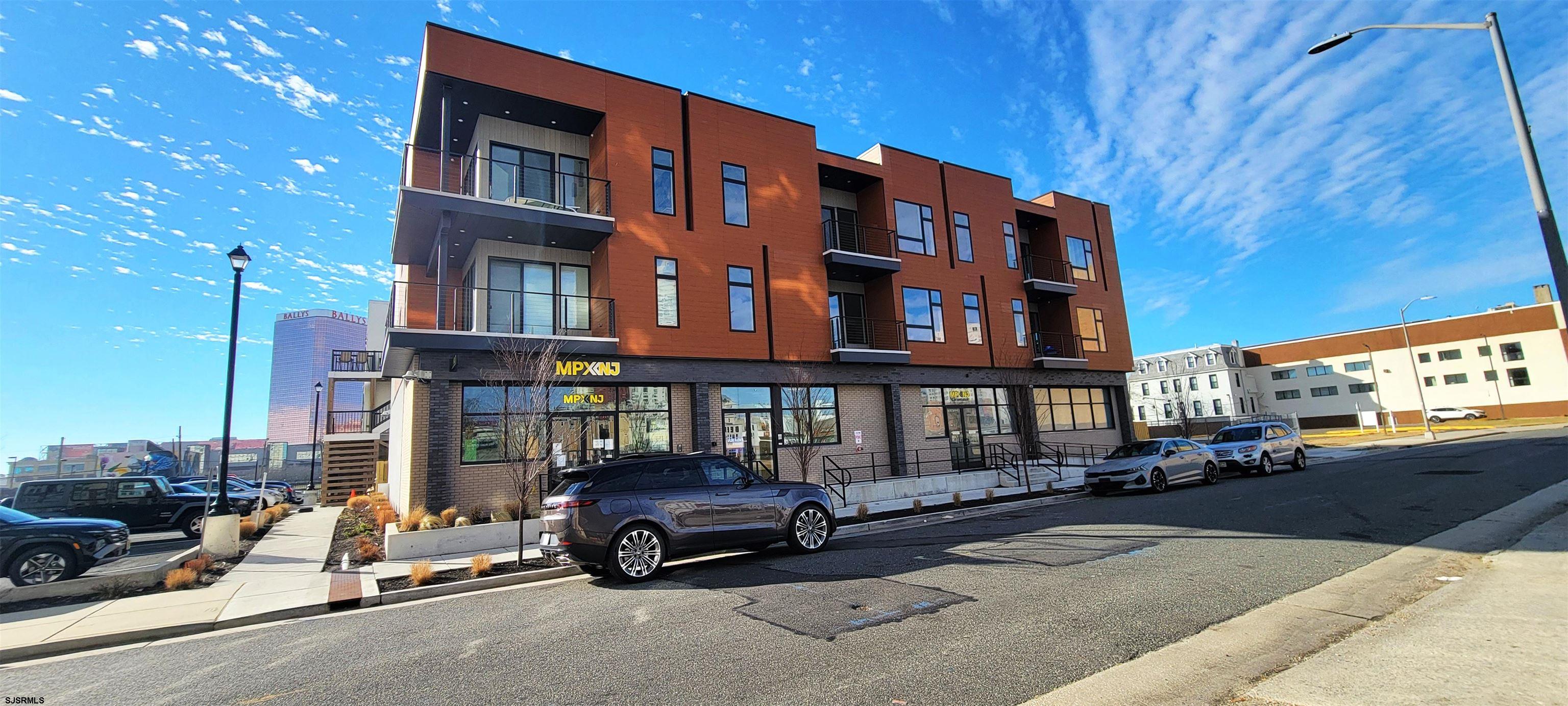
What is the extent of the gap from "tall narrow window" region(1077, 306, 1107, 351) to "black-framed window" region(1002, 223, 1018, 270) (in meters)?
4.32

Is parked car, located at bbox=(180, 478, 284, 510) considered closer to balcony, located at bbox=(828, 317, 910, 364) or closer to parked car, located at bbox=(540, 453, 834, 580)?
parked car, located at bbox=(540, 453, 834, 580)

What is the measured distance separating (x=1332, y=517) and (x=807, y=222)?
15.6 m

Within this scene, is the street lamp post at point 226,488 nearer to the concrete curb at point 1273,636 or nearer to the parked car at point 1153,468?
the concrete curb at point 1273,636

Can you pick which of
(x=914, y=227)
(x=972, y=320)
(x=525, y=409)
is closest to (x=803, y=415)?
(x=525, y=409)

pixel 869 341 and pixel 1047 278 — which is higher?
pixel 1047 278

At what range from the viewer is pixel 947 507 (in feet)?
53.8

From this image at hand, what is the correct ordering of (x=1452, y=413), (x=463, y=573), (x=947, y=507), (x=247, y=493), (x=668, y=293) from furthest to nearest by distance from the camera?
(x=1452, y=413) → (x=247, y=493) → (x=668, y=293) → (x=947, y=507) → (x=463, y=573)

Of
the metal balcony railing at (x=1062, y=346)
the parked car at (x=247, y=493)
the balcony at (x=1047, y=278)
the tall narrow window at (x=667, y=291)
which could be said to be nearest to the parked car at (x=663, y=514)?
the tall narrow window at (x=667, y=291)

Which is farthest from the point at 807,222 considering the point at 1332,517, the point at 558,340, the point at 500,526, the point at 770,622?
the point at 770,622

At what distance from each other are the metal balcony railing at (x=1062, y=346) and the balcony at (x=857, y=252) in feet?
30.7

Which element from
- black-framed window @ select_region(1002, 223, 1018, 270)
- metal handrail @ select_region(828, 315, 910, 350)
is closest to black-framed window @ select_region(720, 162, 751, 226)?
metal handrail @ select_region(828, 315, 910, 350)

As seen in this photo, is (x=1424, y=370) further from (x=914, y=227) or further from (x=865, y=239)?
(x=865, y=239)

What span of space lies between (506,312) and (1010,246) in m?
21.0

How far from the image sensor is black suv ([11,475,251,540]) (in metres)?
14.7
